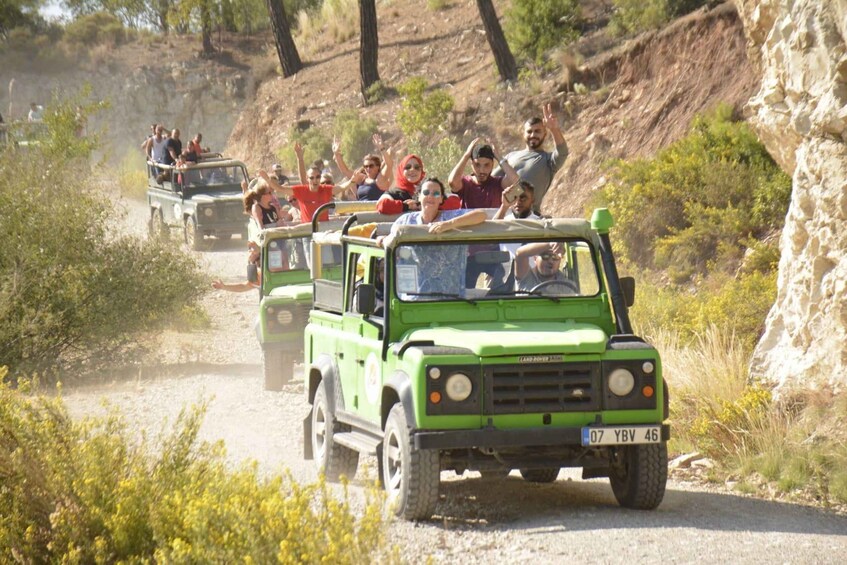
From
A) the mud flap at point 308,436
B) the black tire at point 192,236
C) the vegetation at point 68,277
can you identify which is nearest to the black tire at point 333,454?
the mud flap at point 308,436

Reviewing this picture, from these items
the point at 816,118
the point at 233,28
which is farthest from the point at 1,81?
the point at 816,118

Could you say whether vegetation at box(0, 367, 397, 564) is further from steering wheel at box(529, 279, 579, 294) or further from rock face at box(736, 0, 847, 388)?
rock face at box(736, 0, 847, 388)

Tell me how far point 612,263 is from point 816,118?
3277mm

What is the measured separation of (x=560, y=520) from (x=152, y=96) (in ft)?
149

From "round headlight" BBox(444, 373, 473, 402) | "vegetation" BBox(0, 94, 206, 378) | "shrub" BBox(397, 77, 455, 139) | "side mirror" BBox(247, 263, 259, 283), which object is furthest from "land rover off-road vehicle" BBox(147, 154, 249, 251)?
"round headlight" BBox(444, 373, 473, 402)

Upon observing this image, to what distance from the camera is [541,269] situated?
342 inches

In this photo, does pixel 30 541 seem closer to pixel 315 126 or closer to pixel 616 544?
pixel 616 544

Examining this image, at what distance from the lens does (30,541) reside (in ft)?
23.5

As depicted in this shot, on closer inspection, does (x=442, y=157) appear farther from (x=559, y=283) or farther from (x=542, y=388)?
(x=542, y=388)

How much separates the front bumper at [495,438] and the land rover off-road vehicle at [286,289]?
5122 millimetres

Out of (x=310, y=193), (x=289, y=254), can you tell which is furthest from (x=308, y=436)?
(x=310, y=193)

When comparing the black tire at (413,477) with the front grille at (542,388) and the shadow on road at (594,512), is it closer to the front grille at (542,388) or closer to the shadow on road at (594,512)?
the shadow on road at (594,512)

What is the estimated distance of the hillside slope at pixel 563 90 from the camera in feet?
66.5

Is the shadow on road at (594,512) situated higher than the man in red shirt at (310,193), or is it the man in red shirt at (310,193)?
the man in red shirt at (310,193)
